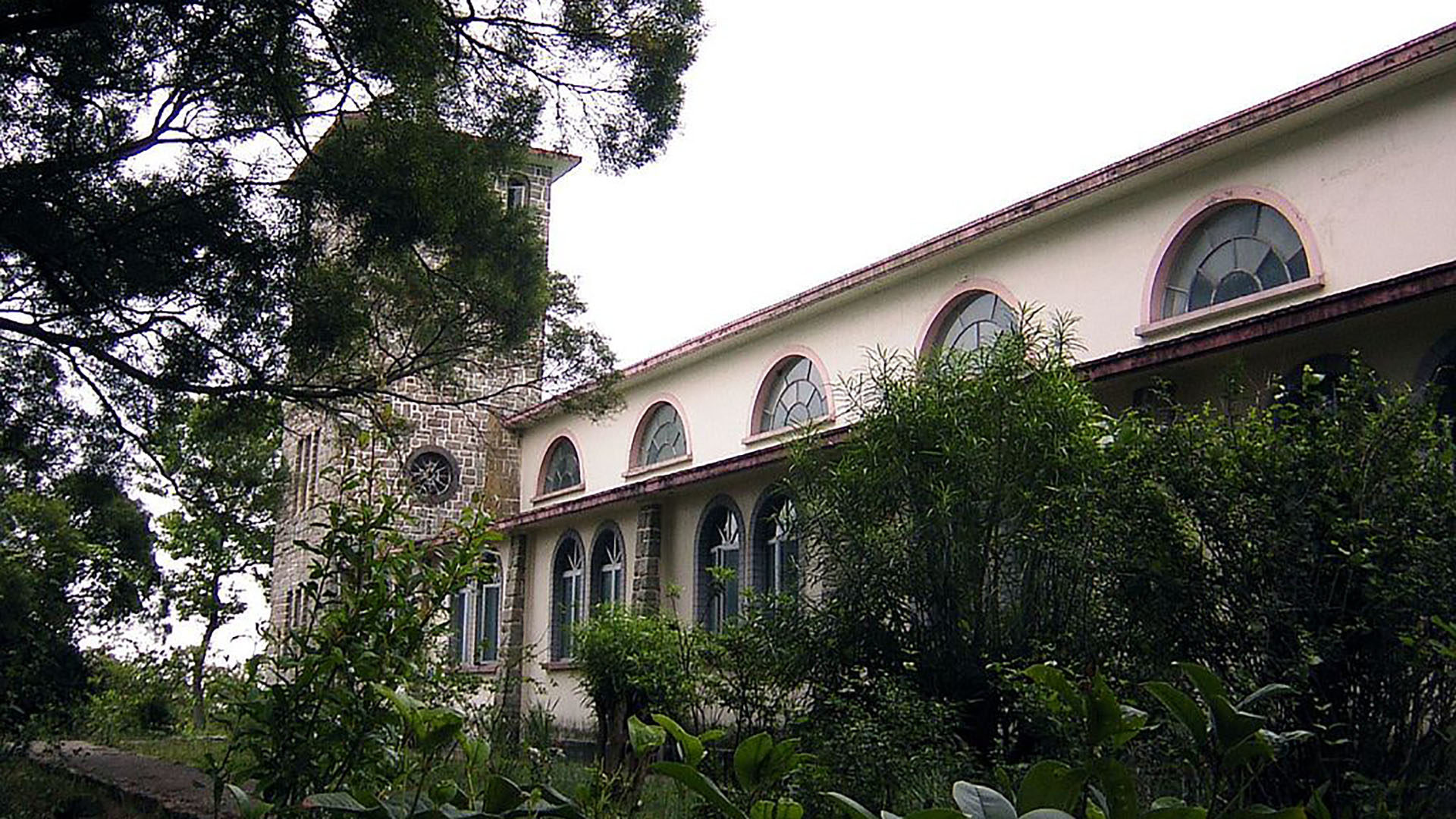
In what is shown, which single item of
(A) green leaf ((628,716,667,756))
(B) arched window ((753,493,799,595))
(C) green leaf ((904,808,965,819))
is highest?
(B) arched window ((753,493,799,595))

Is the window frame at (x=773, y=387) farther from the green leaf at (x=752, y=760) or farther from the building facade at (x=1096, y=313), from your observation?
the green leaf at (x=752, y=760)

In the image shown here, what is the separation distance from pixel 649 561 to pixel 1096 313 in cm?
735

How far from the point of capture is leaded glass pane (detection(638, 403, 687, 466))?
802 inches

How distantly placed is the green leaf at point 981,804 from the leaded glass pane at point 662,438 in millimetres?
18206

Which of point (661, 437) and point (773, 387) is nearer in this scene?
point (773, 387)

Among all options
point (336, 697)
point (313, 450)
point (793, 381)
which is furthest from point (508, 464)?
point (336, 697)

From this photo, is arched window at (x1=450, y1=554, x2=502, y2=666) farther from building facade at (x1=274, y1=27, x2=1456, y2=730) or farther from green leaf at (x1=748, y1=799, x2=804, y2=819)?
green leaf at (x1=748, y1=799, x2=804, y2=819)

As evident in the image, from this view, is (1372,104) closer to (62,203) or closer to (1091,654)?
(1091,654)

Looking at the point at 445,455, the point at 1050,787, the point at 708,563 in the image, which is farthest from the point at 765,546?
the point at 1050,787

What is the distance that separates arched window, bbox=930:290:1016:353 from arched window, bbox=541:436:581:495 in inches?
364

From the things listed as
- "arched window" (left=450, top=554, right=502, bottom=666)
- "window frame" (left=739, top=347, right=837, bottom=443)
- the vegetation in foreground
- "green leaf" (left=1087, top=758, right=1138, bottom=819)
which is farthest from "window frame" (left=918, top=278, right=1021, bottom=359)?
"green leaf" (left=1087, top=758, right=1138, bottom=819)

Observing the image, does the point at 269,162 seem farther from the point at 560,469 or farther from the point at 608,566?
the point at 560,469

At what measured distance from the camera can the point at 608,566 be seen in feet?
65.5

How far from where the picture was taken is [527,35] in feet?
32.0
